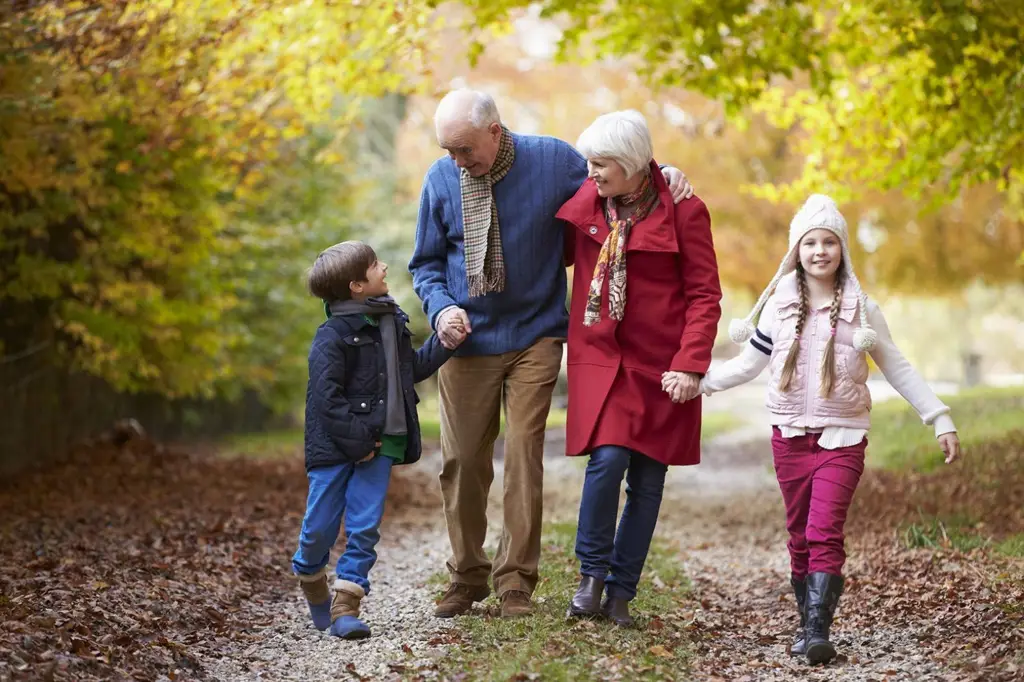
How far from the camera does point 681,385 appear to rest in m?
4.66

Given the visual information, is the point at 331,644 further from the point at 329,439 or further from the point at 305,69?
the point at 305,69

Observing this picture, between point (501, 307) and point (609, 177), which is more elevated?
point (609, 177)

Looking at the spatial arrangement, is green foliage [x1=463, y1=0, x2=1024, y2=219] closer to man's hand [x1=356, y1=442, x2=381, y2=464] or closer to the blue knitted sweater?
the blue knitted sweater

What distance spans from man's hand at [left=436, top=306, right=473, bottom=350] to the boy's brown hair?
0.38 metres

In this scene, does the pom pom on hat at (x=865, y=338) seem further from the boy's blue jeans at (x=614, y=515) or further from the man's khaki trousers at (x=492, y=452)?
the man's khaki trousers at (x=492, y=452)

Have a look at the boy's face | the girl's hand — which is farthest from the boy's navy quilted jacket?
the girl's hand

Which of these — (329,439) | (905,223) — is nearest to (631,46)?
(329,439)

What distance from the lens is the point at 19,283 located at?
8.85 meters

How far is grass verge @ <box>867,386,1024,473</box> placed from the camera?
1032 centimetres

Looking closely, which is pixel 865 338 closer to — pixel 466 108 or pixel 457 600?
pixel 466 108

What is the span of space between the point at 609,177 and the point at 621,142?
6.3 inches

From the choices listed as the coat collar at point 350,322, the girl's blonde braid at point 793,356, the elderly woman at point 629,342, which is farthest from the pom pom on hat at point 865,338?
the coat collar at point 350,322

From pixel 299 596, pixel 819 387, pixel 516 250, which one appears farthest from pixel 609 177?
pixel 299 596

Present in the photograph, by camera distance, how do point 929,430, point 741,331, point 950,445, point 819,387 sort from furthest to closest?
point 929,430
point 741,331
point 819,387
point 950,445
